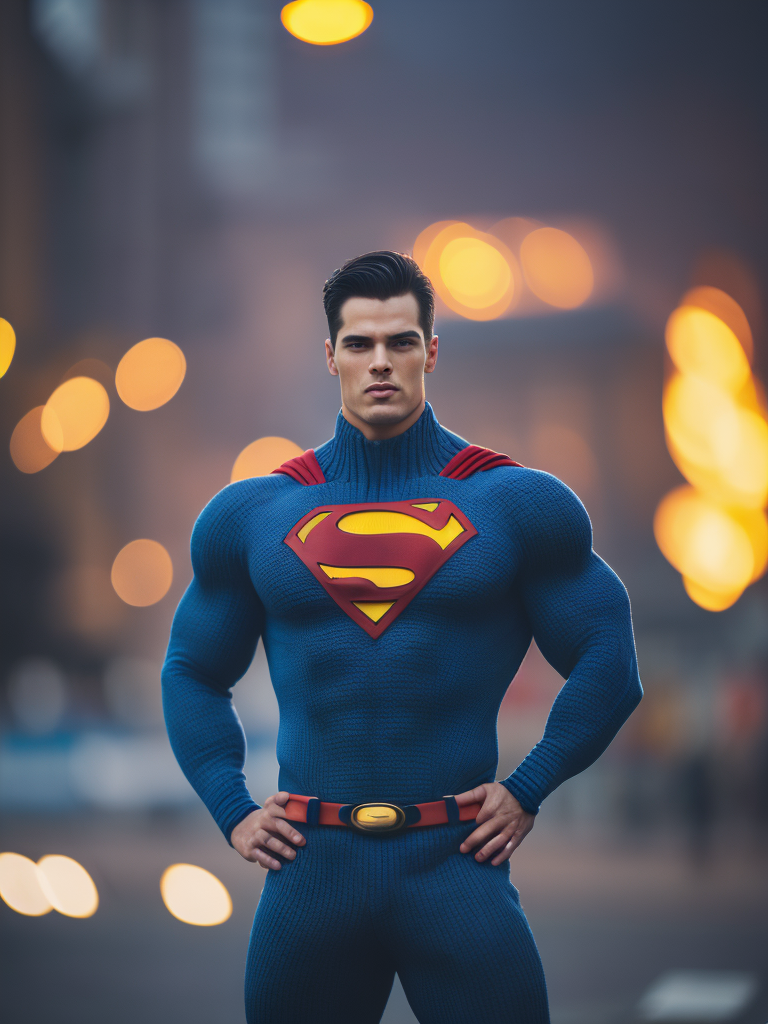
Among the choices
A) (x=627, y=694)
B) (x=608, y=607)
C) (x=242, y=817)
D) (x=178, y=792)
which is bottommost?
(x=242, y=817)

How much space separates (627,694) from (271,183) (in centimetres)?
2701

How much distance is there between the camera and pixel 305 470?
6.67ft

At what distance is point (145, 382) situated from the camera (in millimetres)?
22891

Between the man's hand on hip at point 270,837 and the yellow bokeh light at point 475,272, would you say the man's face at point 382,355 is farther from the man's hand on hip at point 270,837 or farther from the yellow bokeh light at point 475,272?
the yellow bokeh light at point 475,272

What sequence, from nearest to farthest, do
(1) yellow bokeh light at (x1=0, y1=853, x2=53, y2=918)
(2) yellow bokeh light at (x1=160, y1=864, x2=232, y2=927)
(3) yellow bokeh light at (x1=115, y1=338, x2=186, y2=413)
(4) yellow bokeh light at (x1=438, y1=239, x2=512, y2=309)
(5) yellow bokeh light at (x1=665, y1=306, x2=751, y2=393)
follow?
(1) yellow bokeh light at (x1=0, y1=853, x2=53, y2=918) → (2) yellow bokeh light at (x1=160, y1=864, x2=232, y2=927) → (5) yellow bokeh light at (x1=665, y1=306, x2=751, y2=393) → (4) yellow bokeh light at (x1=438, y1=239, x2=512, y2=309) → (3) yellow bokeh light at (x1=115, y1=338, x2=186, y2=413)

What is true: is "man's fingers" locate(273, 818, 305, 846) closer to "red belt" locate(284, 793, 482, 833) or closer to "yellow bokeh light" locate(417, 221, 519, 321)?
"red belt" locate(284, 793, 482, 833)

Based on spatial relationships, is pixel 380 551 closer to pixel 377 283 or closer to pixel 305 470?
pixel 305 470

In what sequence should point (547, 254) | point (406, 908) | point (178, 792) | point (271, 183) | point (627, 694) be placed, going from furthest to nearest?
point (271, 183), point (547, 254), point (178, 792), point (627, 694), point (406, 908)

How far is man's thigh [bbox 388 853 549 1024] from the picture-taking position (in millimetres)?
1740

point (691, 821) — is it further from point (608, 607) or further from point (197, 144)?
point (197, 144)

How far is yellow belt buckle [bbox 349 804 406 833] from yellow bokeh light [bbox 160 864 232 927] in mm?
6843

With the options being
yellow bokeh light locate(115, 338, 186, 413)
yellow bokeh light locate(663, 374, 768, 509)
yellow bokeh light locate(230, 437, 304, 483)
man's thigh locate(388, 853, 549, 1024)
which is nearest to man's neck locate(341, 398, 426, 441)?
man's thigh locate(388, 853, 549, 1024)

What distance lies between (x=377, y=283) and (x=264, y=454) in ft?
67.6

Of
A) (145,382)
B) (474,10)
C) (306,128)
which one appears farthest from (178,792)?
(306,128)
